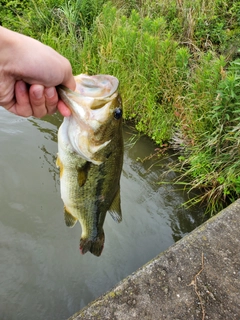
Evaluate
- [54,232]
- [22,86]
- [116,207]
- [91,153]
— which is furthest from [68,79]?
[54,232]

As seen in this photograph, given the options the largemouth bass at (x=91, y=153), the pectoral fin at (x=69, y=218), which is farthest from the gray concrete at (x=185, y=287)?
the pectoral fin at (x=69, y=218)

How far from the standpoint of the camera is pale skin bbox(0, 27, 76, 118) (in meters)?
1.29

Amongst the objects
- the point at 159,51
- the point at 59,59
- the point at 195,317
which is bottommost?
the point at 195,317

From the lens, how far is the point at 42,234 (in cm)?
313

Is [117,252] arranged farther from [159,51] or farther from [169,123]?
[159,51]

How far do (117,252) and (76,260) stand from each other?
17.1 inches

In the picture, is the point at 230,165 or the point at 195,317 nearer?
the point at 195,317

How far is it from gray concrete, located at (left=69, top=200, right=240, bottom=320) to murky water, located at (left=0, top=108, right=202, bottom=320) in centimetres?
98

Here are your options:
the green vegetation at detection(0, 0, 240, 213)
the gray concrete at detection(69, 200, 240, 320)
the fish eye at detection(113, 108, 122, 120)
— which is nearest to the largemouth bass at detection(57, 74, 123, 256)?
the fish eye at detection(113, 108, 122, 120)

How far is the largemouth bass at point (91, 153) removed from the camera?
1462 millimetres

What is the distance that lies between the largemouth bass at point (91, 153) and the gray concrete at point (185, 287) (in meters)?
0.36

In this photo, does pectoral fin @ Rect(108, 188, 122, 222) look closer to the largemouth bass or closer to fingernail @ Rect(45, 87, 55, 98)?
the largemouth bass

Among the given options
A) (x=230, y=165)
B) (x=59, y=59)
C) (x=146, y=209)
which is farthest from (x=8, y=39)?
(x=230, y=165)

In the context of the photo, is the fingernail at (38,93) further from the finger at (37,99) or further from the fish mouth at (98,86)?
the fish mouth at (98,86)
